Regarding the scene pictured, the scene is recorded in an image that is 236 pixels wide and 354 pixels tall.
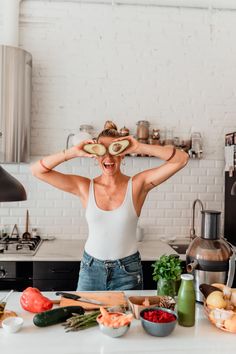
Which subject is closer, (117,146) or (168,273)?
(168,273)

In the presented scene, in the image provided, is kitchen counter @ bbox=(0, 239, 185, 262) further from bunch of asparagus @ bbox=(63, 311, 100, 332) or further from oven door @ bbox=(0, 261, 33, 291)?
bunch of asparagus @ bbox=(63, 311, 100, 332)

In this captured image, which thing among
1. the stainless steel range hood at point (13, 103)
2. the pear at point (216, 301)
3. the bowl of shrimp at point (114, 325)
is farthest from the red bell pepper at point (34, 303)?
the stainless steel range hood at point (13, 103)

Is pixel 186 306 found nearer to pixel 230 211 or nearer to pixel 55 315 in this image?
pixel 55 315

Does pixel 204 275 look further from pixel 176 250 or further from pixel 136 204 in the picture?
pixel 176 250

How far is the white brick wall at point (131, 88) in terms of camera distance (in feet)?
11.7

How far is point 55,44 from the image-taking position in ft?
11.8

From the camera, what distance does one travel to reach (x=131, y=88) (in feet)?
12.0

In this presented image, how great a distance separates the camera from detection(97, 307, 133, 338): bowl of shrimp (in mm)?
1375

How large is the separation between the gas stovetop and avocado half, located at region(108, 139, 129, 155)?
144cm

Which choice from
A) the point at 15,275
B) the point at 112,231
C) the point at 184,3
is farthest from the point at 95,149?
the point at 184,3

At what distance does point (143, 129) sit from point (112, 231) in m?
1.68

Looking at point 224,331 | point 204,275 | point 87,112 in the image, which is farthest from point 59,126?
point 224,331

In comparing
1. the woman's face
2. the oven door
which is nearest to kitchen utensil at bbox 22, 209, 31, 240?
the oven door

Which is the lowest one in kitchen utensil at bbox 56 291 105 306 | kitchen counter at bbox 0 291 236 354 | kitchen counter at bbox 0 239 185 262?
kitchen counter at bbox 0 239 185 262
